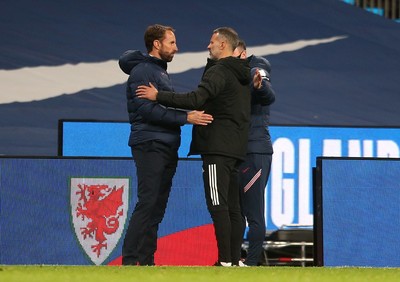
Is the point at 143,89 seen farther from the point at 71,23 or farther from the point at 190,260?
the point at 71,23

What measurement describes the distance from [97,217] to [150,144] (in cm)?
110

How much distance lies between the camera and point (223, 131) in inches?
212

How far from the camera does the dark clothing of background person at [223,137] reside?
5.32 meters

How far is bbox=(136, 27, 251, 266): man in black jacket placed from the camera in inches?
209

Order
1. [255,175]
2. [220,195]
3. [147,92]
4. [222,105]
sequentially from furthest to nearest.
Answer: [255,175]
[147,92]
[222,105]
[220,195]

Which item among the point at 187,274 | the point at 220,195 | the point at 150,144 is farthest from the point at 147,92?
the point at 187,274

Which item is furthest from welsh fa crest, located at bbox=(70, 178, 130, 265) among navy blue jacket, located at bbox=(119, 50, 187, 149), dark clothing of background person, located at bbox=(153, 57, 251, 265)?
dark clothing of background person, located at bbox=(153, 57, 251, 265)

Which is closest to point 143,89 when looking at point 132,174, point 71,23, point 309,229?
point 132,174

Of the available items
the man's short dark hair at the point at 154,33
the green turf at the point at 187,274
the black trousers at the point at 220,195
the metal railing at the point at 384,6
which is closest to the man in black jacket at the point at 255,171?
the man's short dark hair at the point at 154,33

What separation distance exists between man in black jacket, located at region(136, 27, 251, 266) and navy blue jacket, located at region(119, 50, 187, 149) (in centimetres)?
10

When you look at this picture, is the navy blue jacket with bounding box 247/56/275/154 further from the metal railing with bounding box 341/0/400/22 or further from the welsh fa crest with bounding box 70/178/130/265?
the metal railing with bounding box 341/0/400/22

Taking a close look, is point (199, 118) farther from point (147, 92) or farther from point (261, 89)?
point (261, 89)

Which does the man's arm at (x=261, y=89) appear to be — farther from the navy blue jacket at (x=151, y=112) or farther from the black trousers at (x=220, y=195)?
the black trousers at (x=220, y=195)

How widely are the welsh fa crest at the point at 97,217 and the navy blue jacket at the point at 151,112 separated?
96 centimetres
